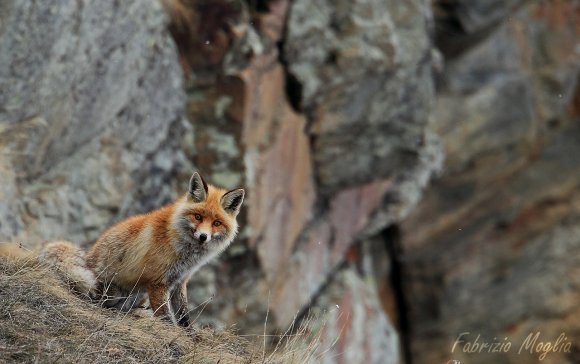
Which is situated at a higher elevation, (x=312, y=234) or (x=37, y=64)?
(x=37, y=64)

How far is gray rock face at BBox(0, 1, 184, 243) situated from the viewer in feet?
33.6

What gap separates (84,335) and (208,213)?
6.82 feet

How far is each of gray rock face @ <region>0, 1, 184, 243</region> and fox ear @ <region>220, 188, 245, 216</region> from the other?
9.53ft

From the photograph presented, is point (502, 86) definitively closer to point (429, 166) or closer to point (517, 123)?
point (517, 123)

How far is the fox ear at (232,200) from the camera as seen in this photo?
8.61m

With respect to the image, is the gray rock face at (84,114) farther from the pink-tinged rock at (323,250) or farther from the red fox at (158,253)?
the pink-tinged rock at (323,250)

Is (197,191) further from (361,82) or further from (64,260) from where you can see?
(361,82)

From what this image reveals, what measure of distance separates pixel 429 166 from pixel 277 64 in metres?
5.16

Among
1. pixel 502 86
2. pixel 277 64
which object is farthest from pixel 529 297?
pixel 277 64

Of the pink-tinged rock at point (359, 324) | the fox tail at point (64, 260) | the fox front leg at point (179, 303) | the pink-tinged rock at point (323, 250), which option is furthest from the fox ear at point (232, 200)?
the pink-tinged rock at point (359, 324)

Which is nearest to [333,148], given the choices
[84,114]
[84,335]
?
[84,114]

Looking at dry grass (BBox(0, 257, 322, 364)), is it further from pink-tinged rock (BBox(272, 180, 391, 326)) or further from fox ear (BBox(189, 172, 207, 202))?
pink-tinged rock (BBox(272, 180, 391, 326))

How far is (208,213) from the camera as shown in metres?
8.57

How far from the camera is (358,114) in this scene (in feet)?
52.9
